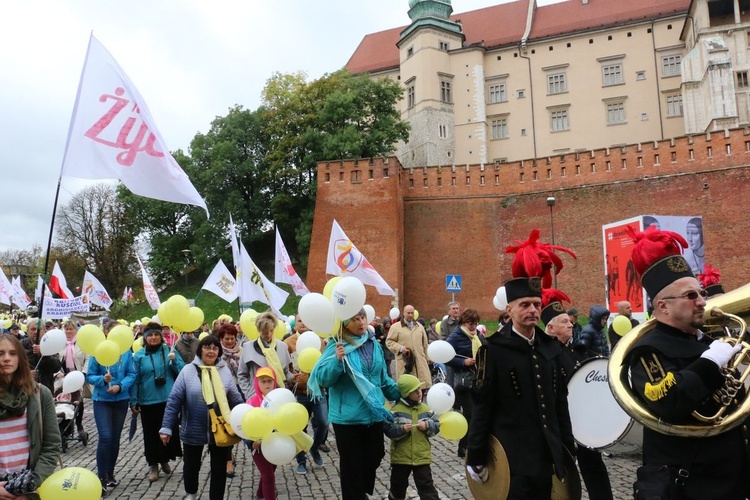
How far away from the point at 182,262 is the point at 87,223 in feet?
48.2

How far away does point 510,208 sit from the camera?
108 feet

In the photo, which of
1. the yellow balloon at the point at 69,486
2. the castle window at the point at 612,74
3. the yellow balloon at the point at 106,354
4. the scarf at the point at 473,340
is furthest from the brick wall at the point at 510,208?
the yellow balloon at the point at 69,486

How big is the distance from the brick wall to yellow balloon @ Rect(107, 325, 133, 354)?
23823mm

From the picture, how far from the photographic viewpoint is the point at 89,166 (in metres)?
5.84

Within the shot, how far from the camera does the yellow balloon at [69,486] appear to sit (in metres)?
3.80

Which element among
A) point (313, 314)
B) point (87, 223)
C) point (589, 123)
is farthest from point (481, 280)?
point (87, 223)

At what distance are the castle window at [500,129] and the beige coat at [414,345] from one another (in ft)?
149

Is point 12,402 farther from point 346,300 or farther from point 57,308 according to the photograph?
point 57,308

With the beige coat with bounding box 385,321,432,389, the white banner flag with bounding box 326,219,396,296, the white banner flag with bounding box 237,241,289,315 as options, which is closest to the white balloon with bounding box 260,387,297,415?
the beige coat with bounding box 385,321,432,389

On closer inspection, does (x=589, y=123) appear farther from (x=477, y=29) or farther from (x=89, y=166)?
(x=89, y=166)

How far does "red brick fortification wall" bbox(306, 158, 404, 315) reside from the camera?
3203cm

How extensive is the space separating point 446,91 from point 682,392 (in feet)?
167

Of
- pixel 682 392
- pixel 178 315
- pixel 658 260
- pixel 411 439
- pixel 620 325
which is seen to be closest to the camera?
pixel 682 392

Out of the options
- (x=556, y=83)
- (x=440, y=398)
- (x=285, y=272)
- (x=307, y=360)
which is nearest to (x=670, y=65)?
(x=556, y=83)
